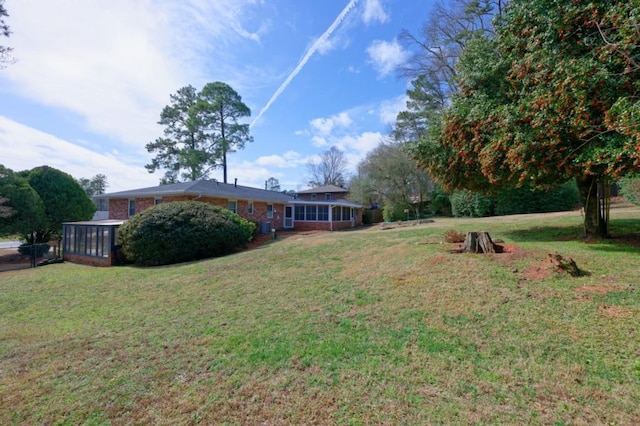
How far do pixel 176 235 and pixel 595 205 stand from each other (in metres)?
14.4

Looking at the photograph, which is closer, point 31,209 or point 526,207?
point 31,209

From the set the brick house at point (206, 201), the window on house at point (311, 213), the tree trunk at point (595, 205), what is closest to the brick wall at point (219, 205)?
the brick house at point (206, 201)

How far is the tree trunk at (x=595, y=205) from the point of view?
810 centimetres

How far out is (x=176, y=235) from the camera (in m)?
11.6

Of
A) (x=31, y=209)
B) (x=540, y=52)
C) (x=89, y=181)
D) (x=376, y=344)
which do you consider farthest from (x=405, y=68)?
(x=89, y=181)

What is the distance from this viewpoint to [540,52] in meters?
6.09

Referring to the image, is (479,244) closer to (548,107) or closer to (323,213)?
(548,107)

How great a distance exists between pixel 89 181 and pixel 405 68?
229ft

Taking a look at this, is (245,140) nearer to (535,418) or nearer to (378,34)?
(378,34)

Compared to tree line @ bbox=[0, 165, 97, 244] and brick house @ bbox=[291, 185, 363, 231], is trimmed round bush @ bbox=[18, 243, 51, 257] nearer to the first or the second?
tree line @ bbox=[0, 165, 97, 244]

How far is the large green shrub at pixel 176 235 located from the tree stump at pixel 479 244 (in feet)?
31.7

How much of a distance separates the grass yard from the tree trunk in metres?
Result: 1.56

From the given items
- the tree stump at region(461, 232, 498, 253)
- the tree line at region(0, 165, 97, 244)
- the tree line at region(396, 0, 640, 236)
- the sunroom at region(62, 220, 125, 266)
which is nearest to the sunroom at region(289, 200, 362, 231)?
the sunroom at region(62, 220, 125, 266)

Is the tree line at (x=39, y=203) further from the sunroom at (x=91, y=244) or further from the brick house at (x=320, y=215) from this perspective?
the brick house at (x=320, y=215)
